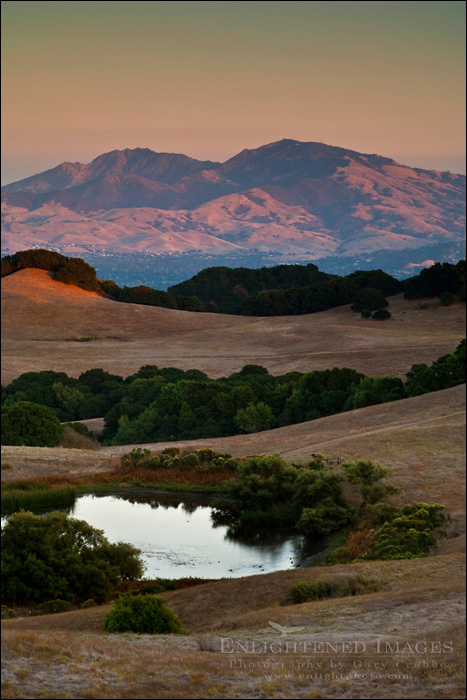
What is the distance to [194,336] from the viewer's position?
97.4 m

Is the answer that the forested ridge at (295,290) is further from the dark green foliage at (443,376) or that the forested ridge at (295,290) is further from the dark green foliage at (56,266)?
the dark green foliage at (443,376)

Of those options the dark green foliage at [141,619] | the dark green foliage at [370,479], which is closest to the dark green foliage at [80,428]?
the dark green foliage at [370,479]

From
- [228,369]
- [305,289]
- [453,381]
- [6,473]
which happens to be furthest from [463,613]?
[305,289]

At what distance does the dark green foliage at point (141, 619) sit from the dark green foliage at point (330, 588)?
10.8ft

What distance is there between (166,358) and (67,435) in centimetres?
3471

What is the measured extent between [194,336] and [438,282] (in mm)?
32165

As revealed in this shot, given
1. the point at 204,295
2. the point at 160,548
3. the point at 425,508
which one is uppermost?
the point at 204,295

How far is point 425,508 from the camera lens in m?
23.5

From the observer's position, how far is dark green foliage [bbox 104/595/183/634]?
621 inches

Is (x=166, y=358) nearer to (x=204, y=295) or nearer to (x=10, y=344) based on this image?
(x=10, y=344)

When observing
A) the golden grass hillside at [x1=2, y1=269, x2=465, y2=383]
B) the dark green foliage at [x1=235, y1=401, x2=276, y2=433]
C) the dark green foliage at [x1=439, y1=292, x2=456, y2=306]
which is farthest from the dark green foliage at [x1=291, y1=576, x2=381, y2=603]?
the dark green foliage at [x1=439, y1=292, x2=456, y2=306]

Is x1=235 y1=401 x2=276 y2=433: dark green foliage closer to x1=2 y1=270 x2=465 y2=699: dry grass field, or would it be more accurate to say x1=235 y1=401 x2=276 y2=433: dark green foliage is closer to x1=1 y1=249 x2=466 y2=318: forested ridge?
x1=2 y1=270 x2=465 y2=699: dry grass field

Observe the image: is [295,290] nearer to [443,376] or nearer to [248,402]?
[248,402]

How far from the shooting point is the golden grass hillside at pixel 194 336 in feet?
253
